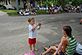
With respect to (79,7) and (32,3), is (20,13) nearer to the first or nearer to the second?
(79,7)

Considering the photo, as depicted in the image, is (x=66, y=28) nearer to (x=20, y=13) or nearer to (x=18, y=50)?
(x=18, y=50)

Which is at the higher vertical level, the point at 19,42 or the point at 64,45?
the point at 64,45

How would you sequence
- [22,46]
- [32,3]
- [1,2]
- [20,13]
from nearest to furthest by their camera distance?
[22,46], [20,13], [32,3], [1,2]

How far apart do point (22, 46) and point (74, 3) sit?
A: 1888 inches

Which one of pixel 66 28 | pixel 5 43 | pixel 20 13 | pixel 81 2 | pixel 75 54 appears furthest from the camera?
pixel 81 2

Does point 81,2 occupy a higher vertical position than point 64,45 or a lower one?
lower

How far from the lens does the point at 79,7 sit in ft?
181

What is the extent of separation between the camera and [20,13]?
38.5m

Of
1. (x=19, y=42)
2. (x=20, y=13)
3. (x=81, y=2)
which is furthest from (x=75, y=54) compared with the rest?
(x=81, y=2)

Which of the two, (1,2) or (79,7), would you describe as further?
(1,2)

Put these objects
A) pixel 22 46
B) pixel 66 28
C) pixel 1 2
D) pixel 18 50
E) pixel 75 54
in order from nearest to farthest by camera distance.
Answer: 1. pixel 66 28
2. pixel 75 54
3. pixel 18 50
4. pixel 22 46
5. pixel 1 2

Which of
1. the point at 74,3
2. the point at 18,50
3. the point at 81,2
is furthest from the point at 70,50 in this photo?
the point at 74,3

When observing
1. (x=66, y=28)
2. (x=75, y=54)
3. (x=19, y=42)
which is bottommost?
(x=19, y=42)

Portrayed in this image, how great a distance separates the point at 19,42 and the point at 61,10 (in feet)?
120
